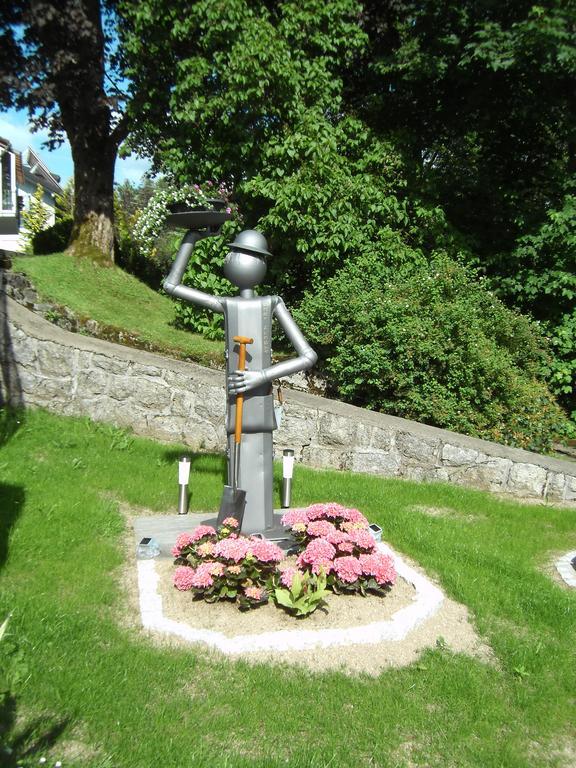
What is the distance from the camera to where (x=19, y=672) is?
3172 mm

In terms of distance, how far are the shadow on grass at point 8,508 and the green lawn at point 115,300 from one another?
3.69 meters

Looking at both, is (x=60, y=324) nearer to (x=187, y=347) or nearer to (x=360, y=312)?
(x=187, y=347)

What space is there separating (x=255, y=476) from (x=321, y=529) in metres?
0.75

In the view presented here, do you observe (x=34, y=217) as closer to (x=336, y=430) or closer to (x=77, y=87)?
(x=77, y=87)

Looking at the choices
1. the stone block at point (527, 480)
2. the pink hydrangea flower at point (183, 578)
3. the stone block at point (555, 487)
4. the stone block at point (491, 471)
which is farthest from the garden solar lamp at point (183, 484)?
the stone block at point (555, 487)

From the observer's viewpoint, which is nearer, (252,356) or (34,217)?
(252,356)

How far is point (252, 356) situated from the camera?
4.81 m

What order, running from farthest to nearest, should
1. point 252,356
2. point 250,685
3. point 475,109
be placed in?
point 475,109 → point 252,356 → point 250,685

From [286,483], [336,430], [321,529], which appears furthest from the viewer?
[336,430]

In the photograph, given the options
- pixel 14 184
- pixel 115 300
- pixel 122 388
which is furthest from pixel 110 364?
pixel 14 184

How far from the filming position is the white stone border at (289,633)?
12.1ft

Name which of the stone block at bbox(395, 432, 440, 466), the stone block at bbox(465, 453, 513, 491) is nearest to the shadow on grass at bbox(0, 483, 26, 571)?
the stone block at bbox(395, 432, 440, 466)

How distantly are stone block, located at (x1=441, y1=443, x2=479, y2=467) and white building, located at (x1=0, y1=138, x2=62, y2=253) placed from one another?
16.0 ft

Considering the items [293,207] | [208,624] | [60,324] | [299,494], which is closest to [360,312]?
[293,207]
